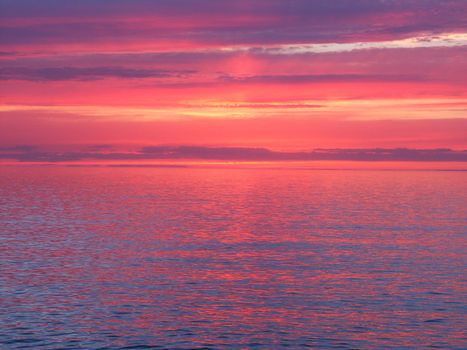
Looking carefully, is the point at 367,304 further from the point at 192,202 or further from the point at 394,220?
the point at 192,202

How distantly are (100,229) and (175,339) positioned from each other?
4624 centimetres

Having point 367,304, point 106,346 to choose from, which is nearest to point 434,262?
point 367,304

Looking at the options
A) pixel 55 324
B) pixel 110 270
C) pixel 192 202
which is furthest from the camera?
pixel 192 202

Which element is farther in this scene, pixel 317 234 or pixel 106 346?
pixel 317 234

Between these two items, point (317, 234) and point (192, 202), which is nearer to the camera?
point (317, 234)

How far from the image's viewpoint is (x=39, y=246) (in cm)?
6138

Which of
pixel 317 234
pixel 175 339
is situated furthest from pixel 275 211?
pixel 175 339

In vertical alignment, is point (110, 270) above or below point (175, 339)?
above

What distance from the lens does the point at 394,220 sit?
86.6 meters

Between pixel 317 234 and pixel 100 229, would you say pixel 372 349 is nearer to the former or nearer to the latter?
pixel 317 234

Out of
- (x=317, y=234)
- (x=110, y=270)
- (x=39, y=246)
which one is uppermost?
(x=317, y=234)

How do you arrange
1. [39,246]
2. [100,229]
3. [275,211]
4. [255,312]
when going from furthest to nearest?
[275,211] → [100,229] → [39,246] → [255,312]

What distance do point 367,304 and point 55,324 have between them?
1827 cm

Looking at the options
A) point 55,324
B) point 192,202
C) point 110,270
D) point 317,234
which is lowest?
point 55,324
